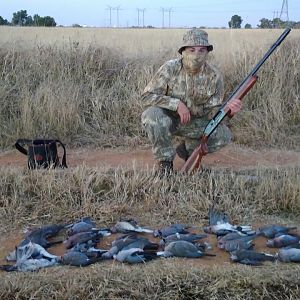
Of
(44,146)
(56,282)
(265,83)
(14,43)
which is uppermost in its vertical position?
(14,43)

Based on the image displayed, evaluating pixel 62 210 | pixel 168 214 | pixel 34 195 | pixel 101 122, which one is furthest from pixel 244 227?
pixel 101 122

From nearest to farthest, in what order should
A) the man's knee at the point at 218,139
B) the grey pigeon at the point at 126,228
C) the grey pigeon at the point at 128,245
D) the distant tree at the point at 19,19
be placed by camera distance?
1. the grey pigeon at the point at 128,245
2. the grey pigeon at the point at 126,228
3. the man's knee at the point at 218,139
4. the distant tree at the point at 19,19

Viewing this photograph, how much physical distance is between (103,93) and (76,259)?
469 centimetres

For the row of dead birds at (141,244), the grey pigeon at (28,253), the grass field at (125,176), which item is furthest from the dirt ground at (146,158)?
the grey pigeon at (28,253)

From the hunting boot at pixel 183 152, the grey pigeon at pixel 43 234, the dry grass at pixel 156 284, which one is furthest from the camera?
the hunting boot at pixel 183 152

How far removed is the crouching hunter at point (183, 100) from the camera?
5.71m

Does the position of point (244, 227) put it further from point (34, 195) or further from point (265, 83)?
point (265, 83)

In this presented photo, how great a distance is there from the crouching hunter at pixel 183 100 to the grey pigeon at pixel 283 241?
1516 mm

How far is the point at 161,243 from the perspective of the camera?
4.51 m

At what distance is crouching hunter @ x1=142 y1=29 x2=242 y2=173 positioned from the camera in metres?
5.71

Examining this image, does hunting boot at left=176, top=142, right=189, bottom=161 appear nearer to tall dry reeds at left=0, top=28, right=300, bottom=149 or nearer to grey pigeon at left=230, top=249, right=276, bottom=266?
tall dry reeds at left=0, top=28, right=300, bottom=149

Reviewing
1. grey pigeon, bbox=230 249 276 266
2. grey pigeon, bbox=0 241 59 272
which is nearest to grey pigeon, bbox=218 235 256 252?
grey pigeon, bbox=230 249 276 266

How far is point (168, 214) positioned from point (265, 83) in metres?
3.91

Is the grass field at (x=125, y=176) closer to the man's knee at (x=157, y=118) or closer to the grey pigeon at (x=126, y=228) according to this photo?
the grey pigeon at (x=126, y=228)
